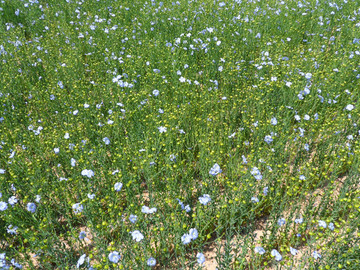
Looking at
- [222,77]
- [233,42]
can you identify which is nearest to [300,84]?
[222,77]

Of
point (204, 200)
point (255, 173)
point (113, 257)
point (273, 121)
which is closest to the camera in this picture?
point (113, 257)

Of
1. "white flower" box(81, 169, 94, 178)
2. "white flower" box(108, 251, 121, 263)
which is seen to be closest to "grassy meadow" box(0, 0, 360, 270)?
"white flower" box(108, 251, 121, 263)

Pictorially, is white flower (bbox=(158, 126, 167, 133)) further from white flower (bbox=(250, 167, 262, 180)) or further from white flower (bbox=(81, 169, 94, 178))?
white flower (bbox=(250, 167, 262, 180))

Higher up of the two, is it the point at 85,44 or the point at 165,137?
the point at 85,44

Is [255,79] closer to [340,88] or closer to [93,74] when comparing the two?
[340,88]

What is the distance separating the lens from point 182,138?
10.4 feet

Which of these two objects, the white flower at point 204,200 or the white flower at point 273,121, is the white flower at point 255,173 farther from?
the white flower at point 273,121

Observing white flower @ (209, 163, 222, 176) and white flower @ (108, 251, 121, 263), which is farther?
white flower @ (209, 163, 222, 176)

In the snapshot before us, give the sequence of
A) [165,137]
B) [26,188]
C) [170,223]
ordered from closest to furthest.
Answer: [170,223], [26,188], [165,137]

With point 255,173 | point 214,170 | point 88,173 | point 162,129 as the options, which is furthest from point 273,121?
point 88,173

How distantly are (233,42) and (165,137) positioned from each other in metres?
2.99

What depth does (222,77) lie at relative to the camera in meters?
4.38

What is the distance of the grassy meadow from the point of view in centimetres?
230

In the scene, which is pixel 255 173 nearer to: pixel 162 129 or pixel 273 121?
pixel 273 121
